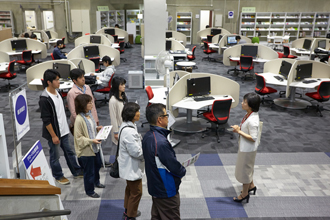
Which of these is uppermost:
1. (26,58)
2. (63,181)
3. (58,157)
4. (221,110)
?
(26,58)

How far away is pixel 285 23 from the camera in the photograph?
1758cm

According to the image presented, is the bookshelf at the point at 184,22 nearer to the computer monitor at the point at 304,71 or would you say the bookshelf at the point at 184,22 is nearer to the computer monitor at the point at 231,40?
the computer monitor at the point at 231,40

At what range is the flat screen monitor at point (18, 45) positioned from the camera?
1090 cm

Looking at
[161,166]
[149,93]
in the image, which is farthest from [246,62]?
[161,166]

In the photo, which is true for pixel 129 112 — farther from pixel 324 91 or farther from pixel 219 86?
pixel 324 91

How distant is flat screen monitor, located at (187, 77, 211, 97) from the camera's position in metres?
5.88

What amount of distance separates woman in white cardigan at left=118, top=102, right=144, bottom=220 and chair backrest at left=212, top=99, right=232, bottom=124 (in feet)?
8.58

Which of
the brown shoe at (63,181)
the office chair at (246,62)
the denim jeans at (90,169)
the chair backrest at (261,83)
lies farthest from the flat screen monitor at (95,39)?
the denim jeans at (90,169)

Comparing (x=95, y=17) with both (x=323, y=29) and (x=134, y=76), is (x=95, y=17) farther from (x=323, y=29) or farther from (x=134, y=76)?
(x=323, y=29)

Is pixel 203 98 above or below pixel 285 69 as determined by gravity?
below

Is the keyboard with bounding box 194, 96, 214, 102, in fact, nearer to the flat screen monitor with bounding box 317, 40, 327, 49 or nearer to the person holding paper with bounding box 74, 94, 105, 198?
the person holding paper with bounding box 74, 94, 105, 198

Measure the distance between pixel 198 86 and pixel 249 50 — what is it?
4963 millimetres

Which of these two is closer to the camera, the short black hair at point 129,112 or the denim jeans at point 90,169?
the short black hair at point 129,112

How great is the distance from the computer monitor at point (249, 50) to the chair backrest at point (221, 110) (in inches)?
209
